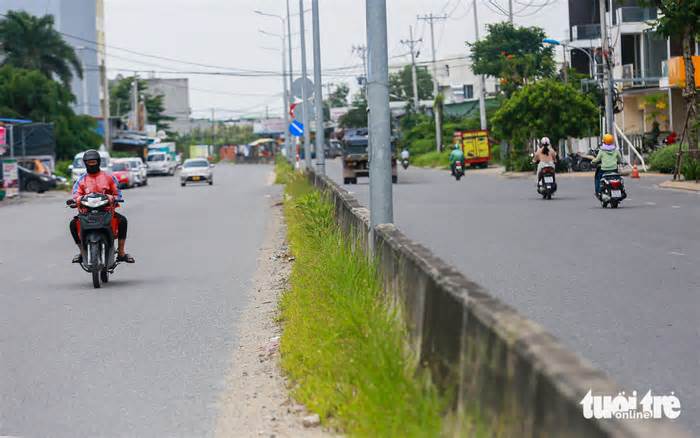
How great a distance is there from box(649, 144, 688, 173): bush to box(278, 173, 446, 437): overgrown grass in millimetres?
33197

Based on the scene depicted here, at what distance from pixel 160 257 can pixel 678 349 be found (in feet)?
37.5

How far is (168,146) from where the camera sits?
104750 mm

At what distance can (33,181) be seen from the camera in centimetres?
5188

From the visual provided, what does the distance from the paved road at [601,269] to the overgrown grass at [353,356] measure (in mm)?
1534

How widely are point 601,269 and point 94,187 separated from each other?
20.4 ft

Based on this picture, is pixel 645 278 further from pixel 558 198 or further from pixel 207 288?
pixel 558 198

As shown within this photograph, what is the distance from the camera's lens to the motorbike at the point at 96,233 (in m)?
14.5

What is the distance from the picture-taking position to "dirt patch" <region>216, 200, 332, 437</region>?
702 cm

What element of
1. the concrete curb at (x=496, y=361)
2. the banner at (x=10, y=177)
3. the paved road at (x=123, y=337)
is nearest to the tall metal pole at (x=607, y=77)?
the banner at (x=10, y=177)

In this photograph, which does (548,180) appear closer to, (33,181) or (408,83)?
(33,181)

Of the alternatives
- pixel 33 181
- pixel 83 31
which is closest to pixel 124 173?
pixel 33 181

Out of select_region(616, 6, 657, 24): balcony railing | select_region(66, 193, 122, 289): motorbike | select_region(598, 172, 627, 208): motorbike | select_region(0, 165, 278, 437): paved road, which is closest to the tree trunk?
select_region(598, 172, 627, 208): motorbike

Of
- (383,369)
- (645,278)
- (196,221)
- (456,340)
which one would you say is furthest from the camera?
(196,221)

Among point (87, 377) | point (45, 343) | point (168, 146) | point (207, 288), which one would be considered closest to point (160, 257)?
point (207, 288)
